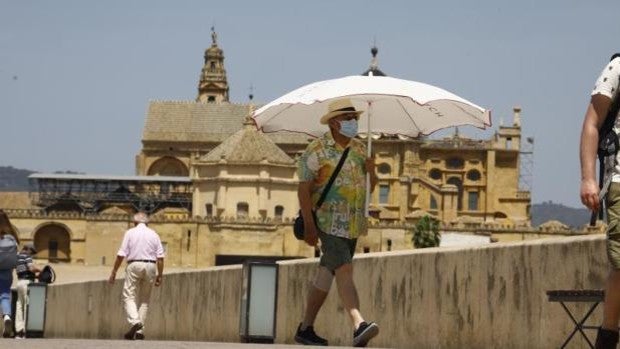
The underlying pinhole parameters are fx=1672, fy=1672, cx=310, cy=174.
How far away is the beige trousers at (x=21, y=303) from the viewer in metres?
21.0

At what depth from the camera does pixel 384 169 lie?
130625 millimetres

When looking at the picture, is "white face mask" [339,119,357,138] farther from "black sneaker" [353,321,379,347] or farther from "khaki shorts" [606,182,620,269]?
"khaki shorts" [606,182,620,269]

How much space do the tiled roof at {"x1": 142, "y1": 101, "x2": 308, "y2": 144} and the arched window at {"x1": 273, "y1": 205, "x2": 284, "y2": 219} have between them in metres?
26.7

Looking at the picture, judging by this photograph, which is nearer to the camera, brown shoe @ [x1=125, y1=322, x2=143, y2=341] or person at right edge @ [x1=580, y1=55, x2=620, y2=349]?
person at right edge @ [x1=580, y1=55, x2=620, y2=349]

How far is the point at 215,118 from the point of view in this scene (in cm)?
14212

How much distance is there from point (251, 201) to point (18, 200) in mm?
37310

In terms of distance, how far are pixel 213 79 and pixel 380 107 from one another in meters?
148

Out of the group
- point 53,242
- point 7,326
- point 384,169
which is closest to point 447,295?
point 7,326

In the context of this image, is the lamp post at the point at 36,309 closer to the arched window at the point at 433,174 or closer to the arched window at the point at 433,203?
the arched window at the point at 433,203

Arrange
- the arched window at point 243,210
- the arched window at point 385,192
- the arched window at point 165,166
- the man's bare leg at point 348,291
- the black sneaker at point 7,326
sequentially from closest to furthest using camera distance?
the man's bare leg at point 348,291
the black sneaker at point 7,326
the arched window at point 243,210
the arched window at point 385,192
the arched window at point 165,166

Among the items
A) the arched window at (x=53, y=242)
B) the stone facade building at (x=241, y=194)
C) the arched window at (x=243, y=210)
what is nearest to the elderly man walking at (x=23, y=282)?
the stone facade building at (x=241, y=194)

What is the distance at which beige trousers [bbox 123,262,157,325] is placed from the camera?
16578 mm

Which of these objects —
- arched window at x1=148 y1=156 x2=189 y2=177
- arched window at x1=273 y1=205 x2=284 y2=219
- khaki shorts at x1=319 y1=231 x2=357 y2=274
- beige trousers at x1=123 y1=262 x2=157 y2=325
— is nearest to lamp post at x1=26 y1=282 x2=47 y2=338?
beige trousers at x1=123 y1=262 x2=157 y2=325

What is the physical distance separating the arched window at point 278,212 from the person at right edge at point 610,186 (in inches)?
3985
